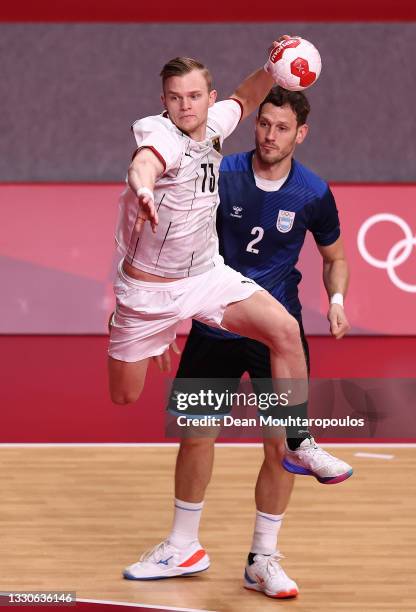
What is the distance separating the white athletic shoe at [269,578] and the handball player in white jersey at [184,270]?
2.63 feet

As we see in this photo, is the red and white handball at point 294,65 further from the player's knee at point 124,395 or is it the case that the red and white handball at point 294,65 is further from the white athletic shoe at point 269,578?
the white athletic shoe at point 269,578

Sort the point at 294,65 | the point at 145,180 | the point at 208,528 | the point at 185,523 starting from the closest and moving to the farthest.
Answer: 1. the point at 145,180
2. the point at 294,65
3. the point at 185,523
4. the point at 208,528

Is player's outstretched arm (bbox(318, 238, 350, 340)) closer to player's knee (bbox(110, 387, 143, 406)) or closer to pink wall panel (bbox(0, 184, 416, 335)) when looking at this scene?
player's knee (bbox(110, 387, 143, 406))

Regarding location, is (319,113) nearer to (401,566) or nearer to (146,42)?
(146,42)

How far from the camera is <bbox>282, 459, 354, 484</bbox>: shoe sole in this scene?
5.27 metres

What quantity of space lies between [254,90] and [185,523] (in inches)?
82.0

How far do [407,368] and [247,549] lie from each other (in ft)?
13.9

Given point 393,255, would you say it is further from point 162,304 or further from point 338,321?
point 162,304

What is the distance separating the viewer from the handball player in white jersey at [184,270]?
16.7ft

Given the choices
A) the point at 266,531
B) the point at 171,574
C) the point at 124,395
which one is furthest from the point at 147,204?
the point at 171,574

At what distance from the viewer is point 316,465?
17.3ft

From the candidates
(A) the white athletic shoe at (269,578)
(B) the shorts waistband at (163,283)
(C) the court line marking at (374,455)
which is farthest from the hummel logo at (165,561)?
(C) the court line marking at (374,455)

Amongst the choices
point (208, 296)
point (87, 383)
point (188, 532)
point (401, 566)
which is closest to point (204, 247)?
point (208, 296)

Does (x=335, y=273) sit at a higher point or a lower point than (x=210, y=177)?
lower
